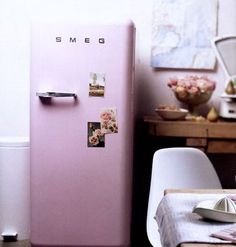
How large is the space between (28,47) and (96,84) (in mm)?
810

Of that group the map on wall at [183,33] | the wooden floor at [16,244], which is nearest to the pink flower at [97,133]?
the map on wall at [183,33]

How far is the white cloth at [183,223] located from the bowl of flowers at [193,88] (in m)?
A: 1.24

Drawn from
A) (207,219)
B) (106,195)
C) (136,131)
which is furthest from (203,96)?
(207,219)

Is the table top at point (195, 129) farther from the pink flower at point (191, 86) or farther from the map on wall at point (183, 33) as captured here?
the map on wall at point (183, 33)

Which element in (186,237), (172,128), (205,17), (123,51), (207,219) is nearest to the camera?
(186,237)

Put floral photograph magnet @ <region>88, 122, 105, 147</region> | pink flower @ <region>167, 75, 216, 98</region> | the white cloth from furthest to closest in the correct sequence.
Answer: pink flower @ <region>167, 75, 216, 98</region>, floral photograph magnet @ <region>88, 122, 105, 147</region>, the white cloth

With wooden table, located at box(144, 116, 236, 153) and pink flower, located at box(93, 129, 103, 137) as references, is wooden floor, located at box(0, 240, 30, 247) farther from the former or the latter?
wooden table, located at box(144, 116, 236, 153)

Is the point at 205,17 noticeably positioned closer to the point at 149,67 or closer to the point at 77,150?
the point at 149,67

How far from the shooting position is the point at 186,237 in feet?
3.86

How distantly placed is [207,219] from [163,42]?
191 cm

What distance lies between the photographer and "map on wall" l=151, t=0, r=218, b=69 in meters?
3.01

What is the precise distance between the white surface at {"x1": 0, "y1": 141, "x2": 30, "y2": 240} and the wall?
Answer: 249 mm

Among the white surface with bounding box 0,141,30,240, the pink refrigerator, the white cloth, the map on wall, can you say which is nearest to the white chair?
the pink refrigerator

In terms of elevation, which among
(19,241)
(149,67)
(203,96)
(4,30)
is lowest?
(19,241)
